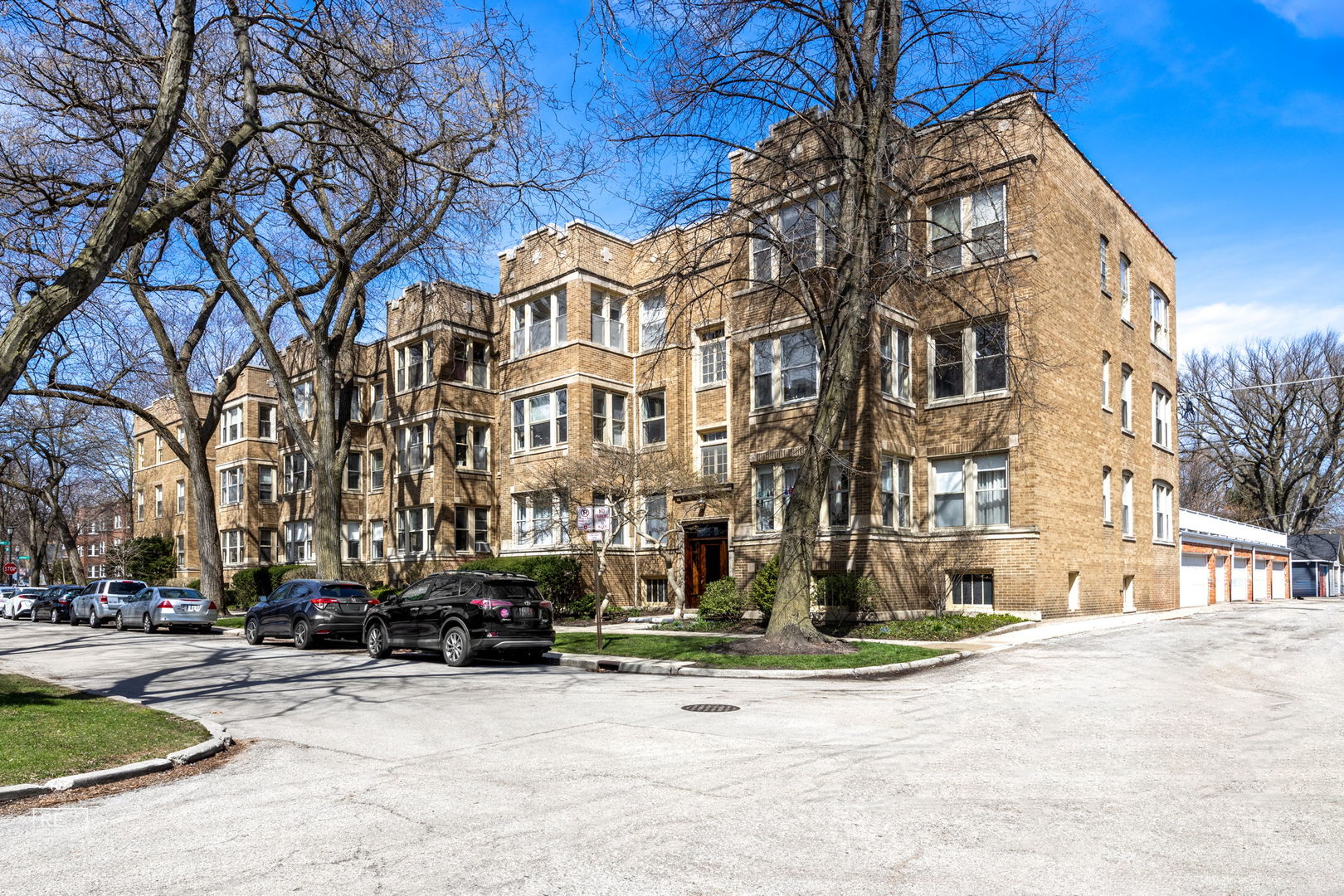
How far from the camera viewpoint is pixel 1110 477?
28547 millimetres

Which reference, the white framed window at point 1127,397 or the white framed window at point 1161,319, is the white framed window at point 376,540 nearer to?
the white framed window at point 1127,397

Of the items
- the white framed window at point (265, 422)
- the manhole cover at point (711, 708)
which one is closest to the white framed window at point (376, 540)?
the white framed window at point (265, 422)

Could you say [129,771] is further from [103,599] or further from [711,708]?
[103,599]

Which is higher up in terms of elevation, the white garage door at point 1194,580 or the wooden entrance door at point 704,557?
the wooden entrance door at point 704,557

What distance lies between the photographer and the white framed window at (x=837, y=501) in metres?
23.8

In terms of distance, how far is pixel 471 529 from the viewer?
36.0 m

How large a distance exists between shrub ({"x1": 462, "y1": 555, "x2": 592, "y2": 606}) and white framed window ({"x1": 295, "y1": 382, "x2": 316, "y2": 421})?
1787 centimetres

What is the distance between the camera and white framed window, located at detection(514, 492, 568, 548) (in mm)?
30141

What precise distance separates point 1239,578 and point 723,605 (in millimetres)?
32087

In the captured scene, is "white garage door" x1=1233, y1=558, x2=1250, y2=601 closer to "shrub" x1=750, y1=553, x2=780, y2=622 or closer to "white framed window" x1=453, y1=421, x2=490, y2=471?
"shrub" x1=750, y1=553, x2=780, y2=622

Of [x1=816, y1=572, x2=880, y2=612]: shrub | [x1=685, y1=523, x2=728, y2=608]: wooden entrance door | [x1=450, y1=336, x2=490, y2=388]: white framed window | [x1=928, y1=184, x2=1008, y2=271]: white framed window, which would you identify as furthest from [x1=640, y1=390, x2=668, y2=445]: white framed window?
[x1=816, y1=572, x2=880, y2=612]: shrub

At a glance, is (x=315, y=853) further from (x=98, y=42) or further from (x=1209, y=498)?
(x=1209, y=498)

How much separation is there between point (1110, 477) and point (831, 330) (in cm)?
1423

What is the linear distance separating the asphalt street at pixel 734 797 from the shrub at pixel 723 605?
31.3ft
